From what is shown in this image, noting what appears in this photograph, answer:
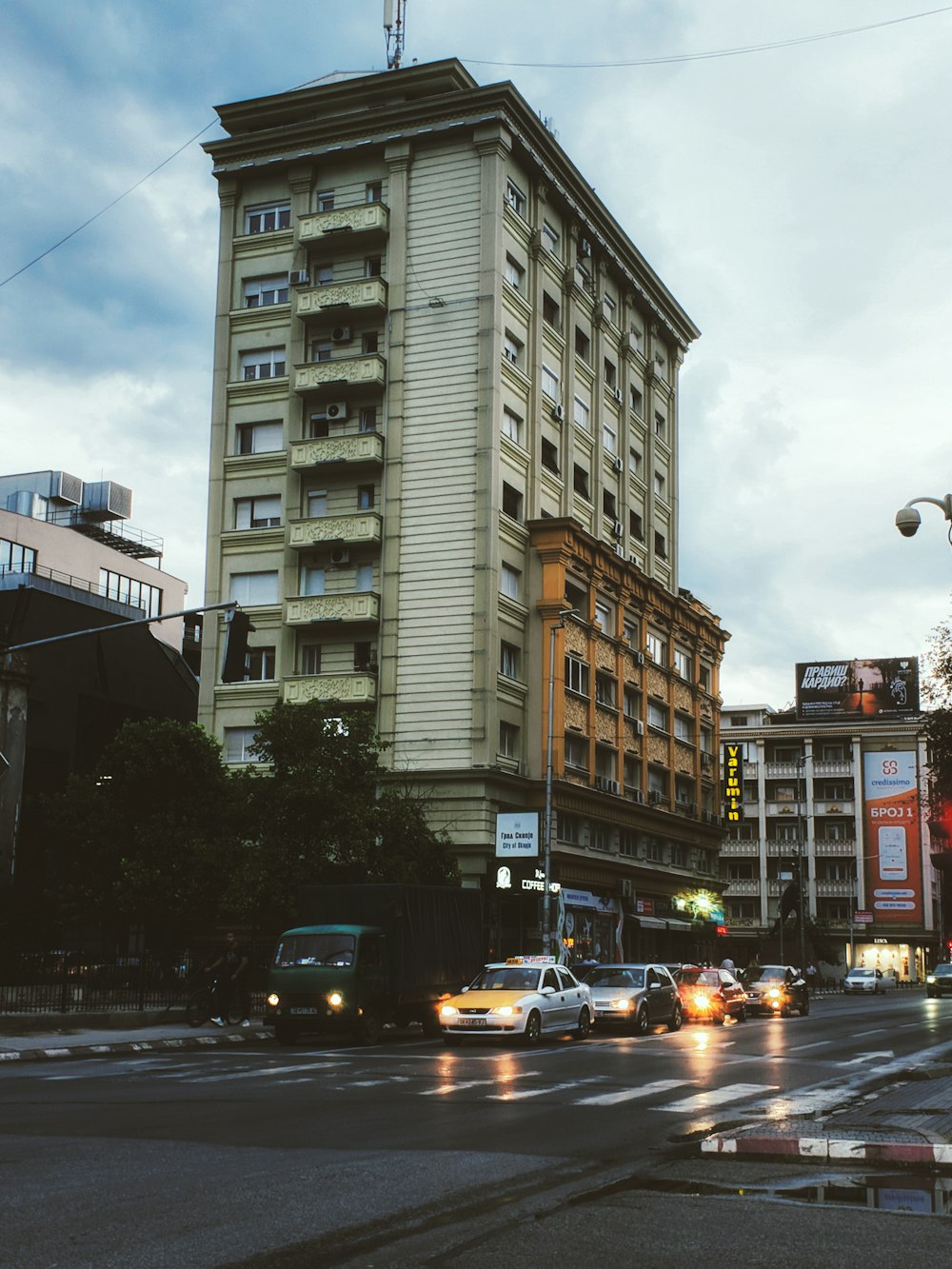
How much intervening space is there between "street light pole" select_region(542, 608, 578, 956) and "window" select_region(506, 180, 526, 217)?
14665 mm

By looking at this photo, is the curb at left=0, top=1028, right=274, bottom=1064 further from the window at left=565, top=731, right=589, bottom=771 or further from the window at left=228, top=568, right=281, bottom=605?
the window at left=228, top=568, right=281, bottom=605

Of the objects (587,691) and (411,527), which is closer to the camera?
(411,527)

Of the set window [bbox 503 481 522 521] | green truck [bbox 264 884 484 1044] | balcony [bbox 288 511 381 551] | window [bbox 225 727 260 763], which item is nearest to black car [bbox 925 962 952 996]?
window [bbox 503 481 522 521]

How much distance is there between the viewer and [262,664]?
5016 cm

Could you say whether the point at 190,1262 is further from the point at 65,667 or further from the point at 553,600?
the point at 65,667

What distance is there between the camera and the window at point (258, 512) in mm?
51312

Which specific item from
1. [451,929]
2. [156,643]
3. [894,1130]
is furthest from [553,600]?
[894,1130]

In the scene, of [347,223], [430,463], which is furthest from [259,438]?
[347,223]

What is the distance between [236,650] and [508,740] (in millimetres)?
28073

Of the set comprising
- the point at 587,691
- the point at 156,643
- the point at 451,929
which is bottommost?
the point at 451,929

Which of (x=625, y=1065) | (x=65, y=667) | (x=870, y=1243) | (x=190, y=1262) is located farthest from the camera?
(x=65, y=667)

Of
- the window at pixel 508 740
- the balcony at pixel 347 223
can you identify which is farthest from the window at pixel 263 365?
the window at pixel 508 740

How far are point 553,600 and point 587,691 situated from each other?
14.9 ft

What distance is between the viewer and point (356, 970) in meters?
26.0
